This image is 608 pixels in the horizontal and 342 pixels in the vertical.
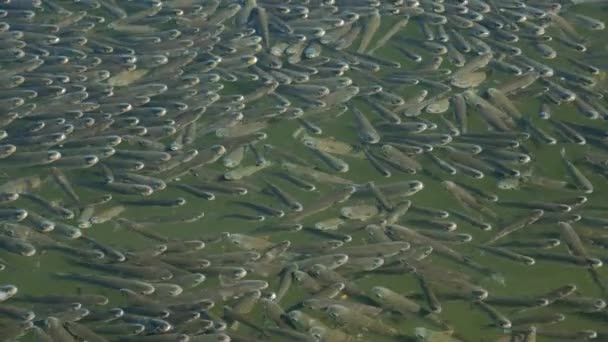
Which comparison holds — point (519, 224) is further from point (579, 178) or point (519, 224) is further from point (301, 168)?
point (301, 168)

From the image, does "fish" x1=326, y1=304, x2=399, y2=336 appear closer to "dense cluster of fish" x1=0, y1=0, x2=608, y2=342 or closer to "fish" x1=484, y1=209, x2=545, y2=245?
"dense cluster of fish" x1=0, y1=0, x2=608, y2=342

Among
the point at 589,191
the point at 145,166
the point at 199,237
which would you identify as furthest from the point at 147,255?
the point at 589,191

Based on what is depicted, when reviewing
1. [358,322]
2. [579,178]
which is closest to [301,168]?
[358,322]

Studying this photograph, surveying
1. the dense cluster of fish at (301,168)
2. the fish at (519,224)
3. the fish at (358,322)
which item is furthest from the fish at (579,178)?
the fish at (358,322)

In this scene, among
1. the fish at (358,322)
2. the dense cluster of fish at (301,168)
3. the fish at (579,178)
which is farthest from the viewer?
the fish at (579,178)

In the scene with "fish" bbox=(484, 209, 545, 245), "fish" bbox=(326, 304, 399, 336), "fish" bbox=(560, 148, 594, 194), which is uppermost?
"fish" bbox=(560, 148, 594, 194)

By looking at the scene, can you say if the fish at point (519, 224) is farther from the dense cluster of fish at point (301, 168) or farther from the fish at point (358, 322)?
the fish at point (358, 322)

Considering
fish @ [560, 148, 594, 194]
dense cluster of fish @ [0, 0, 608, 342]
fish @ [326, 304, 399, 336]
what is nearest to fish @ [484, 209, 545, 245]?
dense cluster of fish @ [0, 0, 608, 342]

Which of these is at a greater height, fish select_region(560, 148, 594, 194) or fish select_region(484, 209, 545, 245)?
fish select_region(560, 148, 594, 194)

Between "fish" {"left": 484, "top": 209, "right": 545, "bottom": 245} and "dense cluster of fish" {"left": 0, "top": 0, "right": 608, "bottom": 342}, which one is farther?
"fish" {"left": 484, "top": 209, "right": 545, "bottom": 245}
